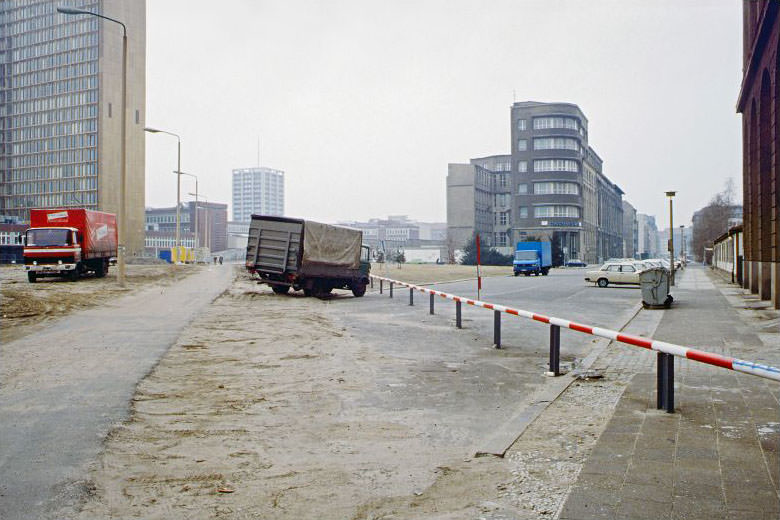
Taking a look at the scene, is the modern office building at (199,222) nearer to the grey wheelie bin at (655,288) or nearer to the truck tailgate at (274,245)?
the truck tailgate at (274,245)

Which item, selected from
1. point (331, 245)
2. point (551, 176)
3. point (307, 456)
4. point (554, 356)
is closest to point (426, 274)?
point (331, 245)

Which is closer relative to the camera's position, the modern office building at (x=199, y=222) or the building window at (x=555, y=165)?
the building window at (x=555, y=165)

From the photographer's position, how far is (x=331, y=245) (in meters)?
25.1

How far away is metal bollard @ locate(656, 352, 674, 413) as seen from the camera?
664 cm

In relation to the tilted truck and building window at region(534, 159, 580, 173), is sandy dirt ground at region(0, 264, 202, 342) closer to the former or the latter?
the tilted truck

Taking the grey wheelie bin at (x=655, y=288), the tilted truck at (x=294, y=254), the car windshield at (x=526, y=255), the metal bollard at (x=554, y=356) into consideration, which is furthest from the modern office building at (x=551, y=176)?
the metal bollard at (x=554, y=356)

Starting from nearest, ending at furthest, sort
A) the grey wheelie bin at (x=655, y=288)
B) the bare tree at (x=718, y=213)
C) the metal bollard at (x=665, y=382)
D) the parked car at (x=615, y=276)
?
the metal bollard at (x=665, y=382) → the grey wheelie bin at (x=655, y=288) → the parked car at (x=615, y=276) → the bare tree at (x=718, y=213)

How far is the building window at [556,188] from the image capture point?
350 feet

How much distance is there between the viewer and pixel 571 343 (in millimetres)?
12750

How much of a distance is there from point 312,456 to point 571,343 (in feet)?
27.7

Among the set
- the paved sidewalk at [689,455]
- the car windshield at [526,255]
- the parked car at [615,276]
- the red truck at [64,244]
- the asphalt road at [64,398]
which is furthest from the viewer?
the car windshield at [526,255]

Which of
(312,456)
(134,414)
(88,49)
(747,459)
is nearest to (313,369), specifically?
(134,414)

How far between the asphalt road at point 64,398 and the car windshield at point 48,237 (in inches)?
666

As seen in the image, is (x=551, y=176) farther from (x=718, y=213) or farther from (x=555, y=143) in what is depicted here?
(x=718, y=213)
